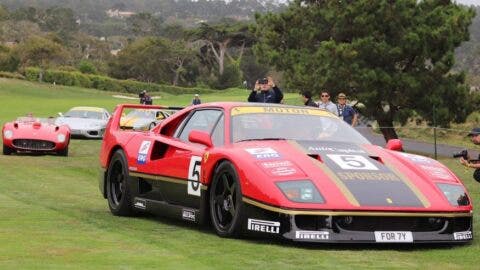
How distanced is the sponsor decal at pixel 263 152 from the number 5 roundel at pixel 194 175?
62 cm

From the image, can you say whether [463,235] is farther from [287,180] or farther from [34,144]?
[34,144]

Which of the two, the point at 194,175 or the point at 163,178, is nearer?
the point at 194,175

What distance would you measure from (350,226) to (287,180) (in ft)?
2.09

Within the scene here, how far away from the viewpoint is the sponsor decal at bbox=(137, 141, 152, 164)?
9.77 m

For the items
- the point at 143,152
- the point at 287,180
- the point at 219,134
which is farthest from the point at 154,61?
the point at 287,180

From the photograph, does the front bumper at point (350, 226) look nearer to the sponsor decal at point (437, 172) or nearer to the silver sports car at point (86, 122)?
the sponsor decal at point (437, 172)

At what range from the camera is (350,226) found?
7.47 metres

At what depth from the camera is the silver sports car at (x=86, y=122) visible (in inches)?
1227

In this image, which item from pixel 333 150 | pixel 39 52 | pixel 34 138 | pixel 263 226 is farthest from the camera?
pixel 39 52

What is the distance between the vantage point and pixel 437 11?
3619cm

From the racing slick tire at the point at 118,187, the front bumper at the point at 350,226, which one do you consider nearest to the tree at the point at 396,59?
the racing slick tire at the point at 118,187

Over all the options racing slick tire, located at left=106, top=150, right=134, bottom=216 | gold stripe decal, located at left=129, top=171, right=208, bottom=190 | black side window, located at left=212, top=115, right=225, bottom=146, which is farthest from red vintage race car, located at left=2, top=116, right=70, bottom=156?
black side window, located at left=212, top=115, right=225, bottom=146

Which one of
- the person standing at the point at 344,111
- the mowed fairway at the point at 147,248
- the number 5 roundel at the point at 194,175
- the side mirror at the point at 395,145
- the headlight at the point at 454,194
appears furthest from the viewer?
the person standing at the point at 344,111

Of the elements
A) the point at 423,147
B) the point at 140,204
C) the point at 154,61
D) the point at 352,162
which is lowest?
the point at 423,147
